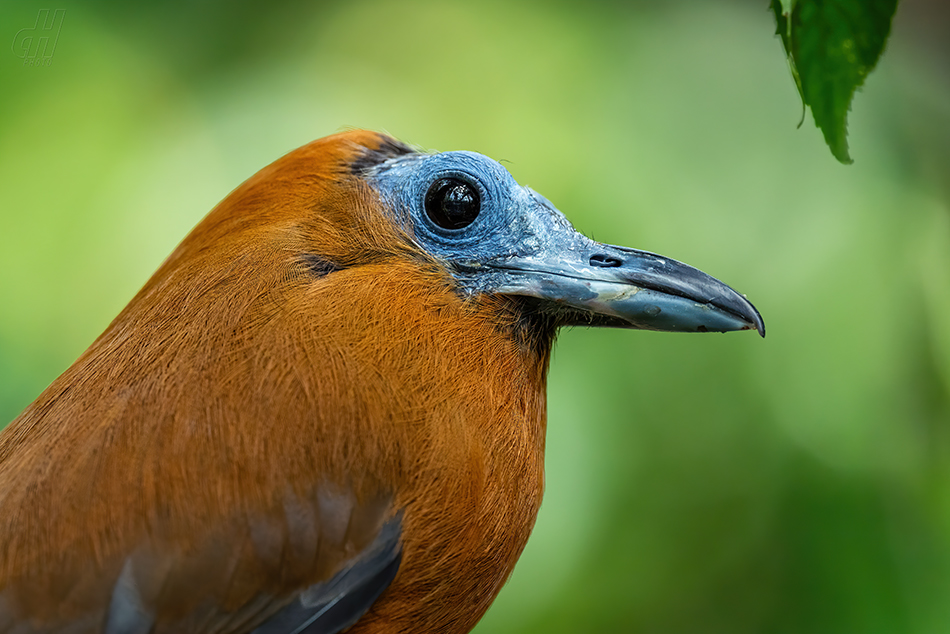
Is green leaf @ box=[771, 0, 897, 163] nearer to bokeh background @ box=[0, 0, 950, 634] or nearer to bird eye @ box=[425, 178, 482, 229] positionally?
bird eye @ box=[425, 178, 482, 229]

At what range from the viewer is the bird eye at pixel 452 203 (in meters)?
2.02

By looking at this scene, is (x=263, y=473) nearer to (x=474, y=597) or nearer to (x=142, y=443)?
(x=142, y=443)

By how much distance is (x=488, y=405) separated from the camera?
5.93 feet

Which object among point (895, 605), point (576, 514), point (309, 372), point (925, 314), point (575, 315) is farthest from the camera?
point (576, 514)

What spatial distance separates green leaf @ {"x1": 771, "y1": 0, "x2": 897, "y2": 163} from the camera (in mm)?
1374

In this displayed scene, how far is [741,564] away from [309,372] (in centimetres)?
303

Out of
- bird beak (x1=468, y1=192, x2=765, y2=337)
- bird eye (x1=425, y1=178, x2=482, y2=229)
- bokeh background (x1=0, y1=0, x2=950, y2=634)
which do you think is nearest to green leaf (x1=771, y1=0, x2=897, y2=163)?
bird beak (x1=468, y1=192, x2=765, y2=337)

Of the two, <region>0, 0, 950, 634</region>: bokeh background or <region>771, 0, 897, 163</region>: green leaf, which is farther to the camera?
<region>0, 0, 950, 634</region>: bokeh background

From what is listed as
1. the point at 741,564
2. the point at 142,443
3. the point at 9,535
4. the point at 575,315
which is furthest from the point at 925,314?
the point at 9,535

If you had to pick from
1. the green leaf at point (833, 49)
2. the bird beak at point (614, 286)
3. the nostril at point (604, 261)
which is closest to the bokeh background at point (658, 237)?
the bird beak at point (614, 286)

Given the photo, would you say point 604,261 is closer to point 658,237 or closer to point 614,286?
point 614,286

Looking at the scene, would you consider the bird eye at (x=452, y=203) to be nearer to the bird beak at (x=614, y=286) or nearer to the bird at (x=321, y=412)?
the bird at (x=321, y=412)

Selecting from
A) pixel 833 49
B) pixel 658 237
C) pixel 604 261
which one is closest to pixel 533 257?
pixel 604 261

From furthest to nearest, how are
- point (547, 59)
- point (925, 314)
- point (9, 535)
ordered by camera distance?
point (547, 59), point (925, 314), point (9, 535)
